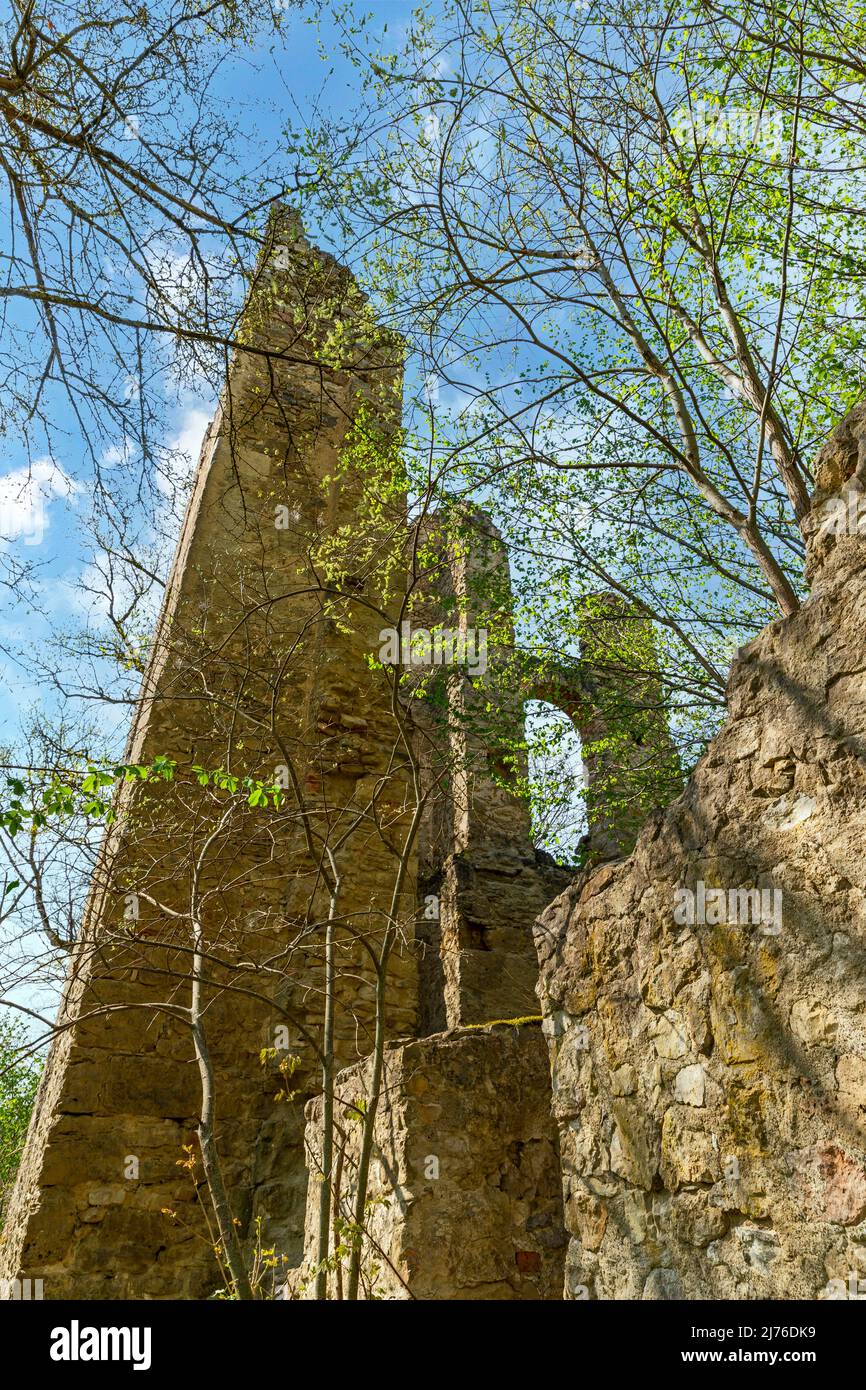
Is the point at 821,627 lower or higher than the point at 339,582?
lower

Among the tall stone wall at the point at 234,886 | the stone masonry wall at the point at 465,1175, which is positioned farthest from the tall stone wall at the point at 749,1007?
the tall stone wall at the point at 234,886

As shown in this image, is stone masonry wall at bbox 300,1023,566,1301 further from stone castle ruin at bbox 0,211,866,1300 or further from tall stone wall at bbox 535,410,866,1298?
tall stone wall at bbox 535,410,866,1298

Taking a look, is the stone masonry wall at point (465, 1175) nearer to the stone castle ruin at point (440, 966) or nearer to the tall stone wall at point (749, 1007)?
the stone castle ruin at point (440, 966)

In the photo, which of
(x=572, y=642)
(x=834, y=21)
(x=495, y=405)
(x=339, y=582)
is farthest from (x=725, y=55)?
(x=339, y=582)

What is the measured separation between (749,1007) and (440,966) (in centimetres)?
608

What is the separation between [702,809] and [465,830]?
6.74m

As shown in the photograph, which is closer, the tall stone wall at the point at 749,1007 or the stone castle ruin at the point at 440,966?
the tall stone wall at the point at 749,1007

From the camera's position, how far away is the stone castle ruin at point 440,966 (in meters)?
2.45

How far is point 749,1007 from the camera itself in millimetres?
2527

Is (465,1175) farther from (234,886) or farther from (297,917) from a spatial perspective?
(297,917)

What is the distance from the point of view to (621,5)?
18.8 ft

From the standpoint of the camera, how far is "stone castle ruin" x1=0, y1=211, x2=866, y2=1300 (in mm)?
A: 2445

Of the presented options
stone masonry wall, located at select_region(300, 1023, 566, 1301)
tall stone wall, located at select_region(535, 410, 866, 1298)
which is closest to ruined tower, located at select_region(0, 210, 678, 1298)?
stone masonry wall, located at select_region(300, 1023, 566, 1301)
